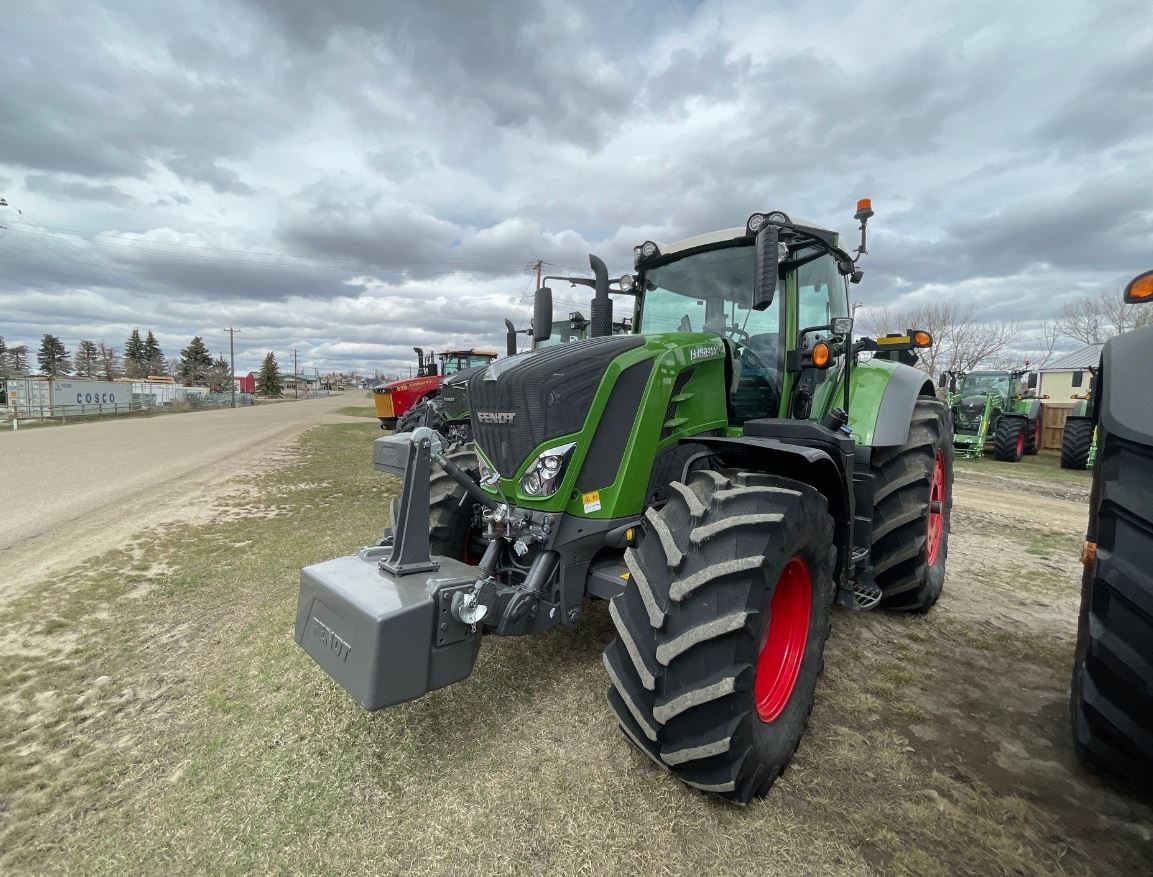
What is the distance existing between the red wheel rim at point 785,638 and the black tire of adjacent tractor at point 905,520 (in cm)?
134

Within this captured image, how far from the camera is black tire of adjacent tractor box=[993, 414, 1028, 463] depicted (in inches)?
539

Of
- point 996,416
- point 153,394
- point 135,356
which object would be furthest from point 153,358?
point 996,416

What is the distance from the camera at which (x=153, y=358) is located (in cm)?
9462

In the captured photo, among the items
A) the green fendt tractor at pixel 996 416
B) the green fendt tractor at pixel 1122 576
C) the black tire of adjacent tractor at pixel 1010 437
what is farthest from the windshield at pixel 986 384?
the green fendt tractor at pixel 1122 576

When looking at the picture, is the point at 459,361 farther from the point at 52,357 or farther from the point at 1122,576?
the point at 52,357

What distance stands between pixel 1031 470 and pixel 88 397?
40.2 meters

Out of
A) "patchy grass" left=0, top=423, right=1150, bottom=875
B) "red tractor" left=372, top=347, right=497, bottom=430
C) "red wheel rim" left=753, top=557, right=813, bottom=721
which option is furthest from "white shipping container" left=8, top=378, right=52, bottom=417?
"red wheel rim" left=753, top=557, right=813, bottom=721

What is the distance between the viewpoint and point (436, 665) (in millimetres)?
2029

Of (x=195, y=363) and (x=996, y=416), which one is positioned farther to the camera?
(x=195, y=363)

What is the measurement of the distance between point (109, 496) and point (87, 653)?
5.73 meters

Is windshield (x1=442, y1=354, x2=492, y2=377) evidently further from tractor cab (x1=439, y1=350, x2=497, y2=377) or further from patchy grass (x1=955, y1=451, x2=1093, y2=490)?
patchy grass (x1=955, y1=451, x2=1093, y2=490)

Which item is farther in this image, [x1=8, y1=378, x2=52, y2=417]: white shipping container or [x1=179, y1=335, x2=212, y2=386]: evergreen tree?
[x1=179, y1=335, x2=212, y2=386]: evergreen tree

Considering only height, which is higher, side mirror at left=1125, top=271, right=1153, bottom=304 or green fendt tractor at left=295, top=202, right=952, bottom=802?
side mirror at left=1125, top=271, right=1153, bottom=304

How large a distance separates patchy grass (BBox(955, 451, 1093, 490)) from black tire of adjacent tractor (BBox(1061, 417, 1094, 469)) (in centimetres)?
19
